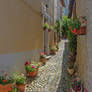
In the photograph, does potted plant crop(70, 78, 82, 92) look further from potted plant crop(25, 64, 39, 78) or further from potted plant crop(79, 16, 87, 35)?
potted plant crop(25, 64, 39, 78)

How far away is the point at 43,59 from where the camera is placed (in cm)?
748

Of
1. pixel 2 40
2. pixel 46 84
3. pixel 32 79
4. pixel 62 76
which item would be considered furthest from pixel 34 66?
pixel 2 40

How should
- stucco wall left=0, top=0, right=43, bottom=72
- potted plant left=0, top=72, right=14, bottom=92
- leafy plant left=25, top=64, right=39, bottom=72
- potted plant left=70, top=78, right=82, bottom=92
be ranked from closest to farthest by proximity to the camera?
potted plant left=70, top=78, right=82, bottom=92 < potted plant left=0, top=72, right=14, bottom=92 < stucco wall left=0, top=0, right=43, bottom=72 < leafy plant left=25, top=64, right=39, bottom=72

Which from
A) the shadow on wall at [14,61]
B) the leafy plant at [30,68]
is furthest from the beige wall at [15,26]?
Answer: the leafy plant at [30,68]

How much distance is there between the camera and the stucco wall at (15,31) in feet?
12.3

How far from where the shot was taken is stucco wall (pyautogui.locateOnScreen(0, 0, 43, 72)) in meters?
3.76

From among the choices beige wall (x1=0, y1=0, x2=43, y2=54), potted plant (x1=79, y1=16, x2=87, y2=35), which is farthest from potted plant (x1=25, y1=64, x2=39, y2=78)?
potted plant (x1=79, y1=16, x2=87, y2=35)

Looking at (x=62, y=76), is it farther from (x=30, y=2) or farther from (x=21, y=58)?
(x=30, y=2)

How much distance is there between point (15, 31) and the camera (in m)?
4.46

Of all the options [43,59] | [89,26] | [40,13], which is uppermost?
[40,13]

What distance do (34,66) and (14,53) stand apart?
1232 mm

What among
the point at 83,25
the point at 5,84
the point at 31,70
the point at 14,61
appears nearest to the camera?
the point at 83,25

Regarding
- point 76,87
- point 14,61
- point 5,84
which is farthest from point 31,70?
point 76,87

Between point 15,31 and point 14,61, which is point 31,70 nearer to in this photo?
point 14,61
